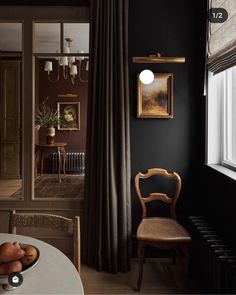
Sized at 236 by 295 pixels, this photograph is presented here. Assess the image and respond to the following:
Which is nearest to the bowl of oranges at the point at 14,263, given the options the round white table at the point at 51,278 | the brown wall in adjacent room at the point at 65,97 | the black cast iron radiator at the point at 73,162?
the round white table at the point at 51,278

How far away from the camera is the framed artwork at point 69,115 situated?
3.73 m

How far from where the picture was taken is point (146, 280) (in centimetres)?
289

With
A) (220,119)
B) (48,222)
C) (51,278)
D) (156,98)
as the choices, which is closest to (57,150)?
(156,98)

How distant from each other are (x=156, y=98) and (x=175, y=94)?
0.67 feet

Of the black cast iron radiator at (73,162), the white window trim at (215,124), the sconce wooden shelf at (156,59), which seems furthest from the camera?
the black cast iron radiator at (73,162)

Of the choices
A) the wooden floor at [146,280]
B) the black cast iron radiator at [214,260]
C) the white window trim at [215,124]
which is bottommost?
the wooden floor at [146,280]

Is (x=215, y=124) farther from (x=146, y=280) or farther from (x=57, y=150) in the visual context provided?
(x=57, y=150)

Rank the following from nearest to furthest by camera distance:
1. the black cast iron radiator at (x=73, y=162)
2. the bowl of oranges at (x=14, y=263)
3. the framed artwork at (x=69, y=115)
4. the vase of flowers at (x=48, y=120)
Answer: the bowl of oranges at (x=14, y=263) → the black cast iron radiator at (x=73, y=162) → the vase of flowers at (x=48, y=120) → the framed artwork at (x=69, y=115)

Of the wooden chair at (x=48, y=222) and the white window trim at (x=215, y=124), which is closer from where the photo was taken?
the wooden chair at (x=48, y=222)

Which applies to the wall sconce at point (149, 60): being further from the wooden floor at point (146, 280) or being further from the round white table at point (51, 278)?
the round white table at point (51, 278)

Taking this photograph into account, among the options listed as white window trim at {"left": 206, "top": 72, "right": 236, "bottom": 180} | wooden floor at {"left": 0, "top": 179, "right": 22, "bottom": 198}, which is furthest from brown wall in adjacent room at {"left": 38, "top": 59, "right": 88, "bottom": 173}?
white window trim at {"left": 206, "top": 72, "right": 236, "bottom": 180}

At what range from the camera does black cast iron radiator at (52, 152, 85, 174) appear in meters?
3.38

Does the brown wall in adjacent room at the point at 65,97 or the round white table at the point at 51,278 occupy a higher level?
the brown wall in adjacent room at the point at 65,97

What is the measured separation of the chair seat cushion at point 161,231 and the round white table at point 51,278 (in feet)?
4.43
